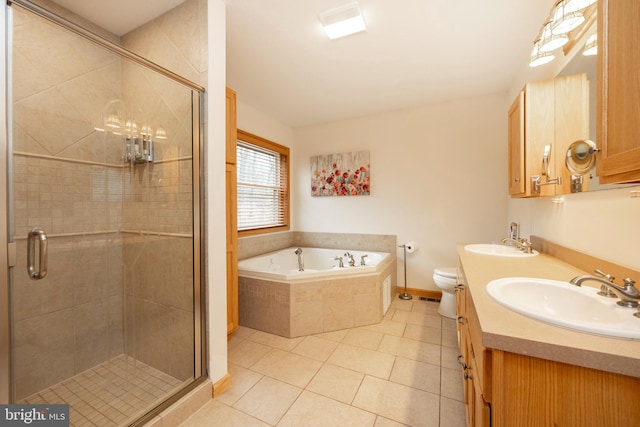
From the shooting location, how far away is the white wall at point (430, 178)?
2.94 meters

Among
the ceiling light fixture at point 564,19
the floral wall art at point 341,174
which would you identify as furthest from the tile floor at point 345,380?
the ceiling light fixture at point 564,19

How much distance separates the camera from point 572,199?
1.54 metres

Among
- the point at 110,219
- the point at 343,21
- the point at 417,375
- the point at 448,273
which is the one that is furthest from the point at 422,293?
the point at 110,219

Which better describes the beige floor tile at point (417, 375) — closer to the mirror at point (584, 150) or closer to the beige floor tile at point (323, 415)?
the beige floor tile at point (323, 415)

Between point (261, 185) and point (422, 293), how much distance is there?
2.57 meters

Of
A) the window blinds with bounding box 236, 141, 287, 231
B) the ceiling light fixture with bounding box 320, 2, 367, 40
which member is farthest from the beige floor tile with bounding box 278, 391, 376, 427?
the ceiling light fixture with bounding box 320, 2, 367, 40

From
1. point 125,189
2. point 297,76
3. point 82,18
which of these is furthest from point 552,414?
point 82,18

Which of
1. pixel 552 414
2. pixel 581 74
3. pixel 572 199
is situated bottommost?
pixel 552 414

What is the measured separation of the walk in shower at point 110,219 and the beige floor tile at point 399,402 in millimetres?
1059

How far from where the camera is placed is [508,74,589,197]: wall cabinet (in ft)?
4.61

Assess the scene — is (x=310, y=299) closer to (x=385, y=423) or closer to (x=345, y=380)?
(x=345, y=380)

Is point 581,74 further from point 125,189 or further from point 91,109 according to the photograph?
point 91,109

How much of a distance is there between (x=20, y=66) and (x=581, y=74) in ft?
9.76

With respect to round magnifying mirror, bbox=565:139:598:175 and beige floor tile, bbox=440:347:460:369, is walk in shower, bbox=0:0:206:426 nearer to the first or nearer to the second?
beige floor tile, bbox=440:347:460:369
